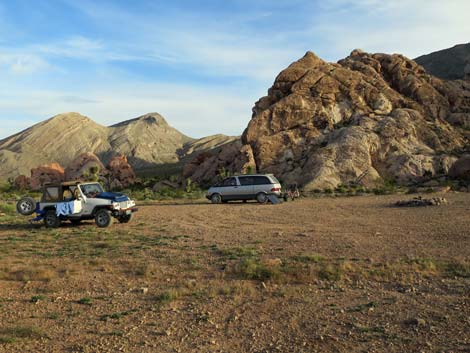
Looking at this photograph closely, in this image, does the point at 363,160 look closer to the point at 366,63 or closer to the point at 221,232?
the point at 366,63

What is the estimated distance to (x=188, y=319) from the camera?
7.00m

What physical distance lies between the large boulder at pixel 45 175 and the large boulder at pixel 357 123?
19.5 metres

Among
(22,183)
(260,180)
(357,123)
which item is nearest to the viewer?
(260,180)

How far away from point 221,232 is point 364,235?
4.66 m

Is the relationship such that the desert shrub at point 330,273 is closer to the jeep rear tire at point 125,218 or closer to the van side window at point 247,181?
the jeep rear tire at point 125,218

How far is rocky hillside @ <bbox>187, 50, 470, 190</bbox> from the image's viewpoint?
38.7 metres

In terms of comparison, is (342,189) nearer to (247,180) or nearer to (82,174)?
(247,180)

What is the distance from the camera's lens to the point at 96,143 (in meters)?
134

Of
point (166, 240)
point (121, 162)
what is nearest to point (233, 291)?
point (166, 240)

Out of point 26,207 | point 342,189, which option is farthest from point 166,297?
point 342,189

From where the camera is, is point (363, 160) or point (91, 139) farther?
point (91, 139)

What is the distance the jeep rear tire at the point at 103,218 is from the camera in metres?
17.1

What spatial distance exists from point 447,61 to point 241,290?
100m

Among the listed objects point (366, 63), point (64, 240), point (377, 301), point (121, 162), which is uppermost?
point (366, 63)
